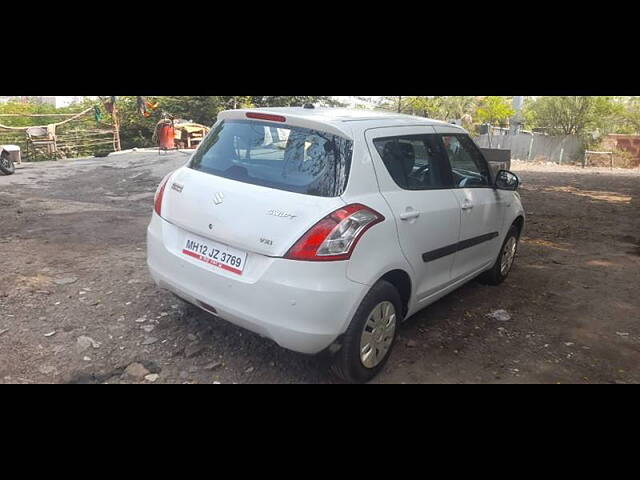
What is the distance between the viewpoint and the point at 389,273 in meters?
3.34

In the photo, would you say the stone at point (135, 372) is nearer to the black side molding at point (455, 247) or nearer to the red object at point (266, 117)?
the red object at point (266, 117)

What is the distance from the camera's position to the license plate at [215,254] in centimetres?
303

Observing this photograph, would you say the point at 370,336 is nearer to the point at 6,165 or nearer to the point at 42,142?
the point at 6,165

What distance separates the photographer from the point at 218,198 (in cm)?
319

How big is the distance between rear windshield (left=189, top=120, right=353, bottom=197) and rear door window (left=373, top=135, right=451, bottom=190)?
0.42 m

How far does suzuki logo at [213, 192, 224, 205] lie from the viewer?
125 inches

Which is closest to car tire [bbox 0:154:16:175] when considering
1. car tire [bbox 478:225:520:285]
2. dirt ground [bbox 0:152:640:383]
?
dirt ground [bbox 0:152:640:383]

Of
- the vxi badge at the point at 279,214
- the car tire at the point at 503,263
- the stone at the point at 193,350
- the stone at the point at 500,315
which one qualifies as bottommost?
the stone at the point at 500,315

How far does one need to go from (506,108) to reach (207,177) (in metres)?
29.6

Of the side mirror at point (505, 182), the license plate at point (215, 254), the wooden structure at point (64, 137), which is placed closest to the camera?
the license plate at point (215, 254)

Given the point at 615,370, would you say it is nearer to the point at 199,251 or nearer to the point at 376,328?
the point at 376,328

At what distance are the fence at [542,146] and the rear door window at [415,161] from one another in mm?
22236

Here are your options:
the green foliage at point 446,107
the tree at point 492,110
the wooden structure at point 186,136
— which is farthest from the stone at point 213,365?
the tree at point 492,110

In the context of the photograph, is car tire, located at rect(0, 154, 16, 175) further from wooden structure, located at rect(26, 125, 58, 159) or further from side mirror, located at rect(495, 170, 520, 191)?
side mirror, located at rect(495, 170, 520, 191)
